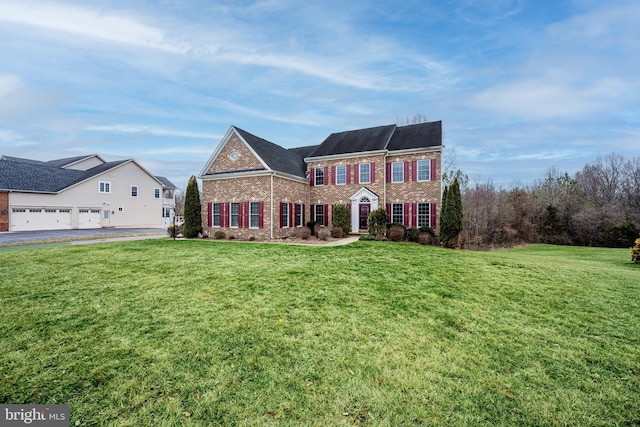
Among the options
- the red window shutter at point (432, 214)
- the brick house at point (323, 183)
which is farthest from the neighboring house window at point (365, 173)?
the red window shutter at point (432, 214)

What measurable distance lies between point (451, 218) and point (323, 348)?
13.9 m

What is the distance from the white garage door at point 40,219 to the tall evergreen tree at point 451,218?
35.3m

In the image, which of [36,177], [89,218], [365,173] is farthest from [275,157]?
[36,177]

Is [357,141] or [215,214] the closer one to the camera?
[215,214]

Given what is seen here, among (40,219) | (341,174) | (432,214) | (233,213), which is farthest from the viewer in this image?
(40,219)

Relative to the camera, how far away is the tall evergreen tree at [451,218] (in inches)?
598

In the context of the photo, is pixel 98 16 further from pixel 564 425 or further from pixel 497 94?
pixel 497 94

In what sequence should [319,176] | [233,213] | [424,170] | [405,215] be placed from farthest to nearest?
[319,176] < [233,213] < [405,215] < [424,170]

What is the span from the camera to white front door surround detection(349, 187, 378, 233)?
60.4 ft

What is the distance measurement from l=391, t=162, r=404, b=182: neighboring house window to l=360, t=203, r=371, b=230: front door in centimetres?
259

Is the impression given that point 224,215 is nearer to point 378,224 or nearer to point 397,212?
point 378,224

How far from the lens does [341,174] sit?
64.2ft

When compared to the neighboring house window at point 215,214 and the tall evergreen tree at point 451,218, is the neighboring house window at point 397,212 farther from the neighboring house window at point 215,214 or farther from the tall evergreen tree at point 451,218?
the neighboring house window at point 215,214

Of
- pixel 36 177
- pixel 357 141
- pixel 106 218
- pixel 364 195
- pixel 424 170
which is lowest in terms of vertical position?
pixel 106 218
